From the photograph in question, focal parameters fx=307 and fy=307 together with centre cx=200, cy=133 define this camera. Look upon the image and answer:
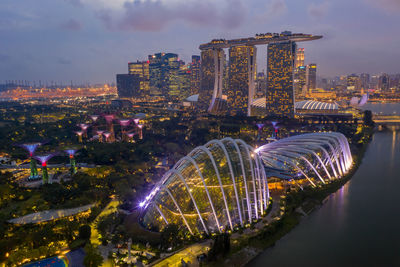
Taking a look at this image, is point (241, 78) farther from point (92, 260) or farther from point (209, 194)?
point (92, 260)

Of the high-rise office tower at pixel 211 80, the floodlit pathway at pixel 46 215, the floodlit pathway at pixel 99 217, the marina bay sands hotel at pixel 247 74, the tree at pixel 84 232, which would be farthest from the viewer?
the high-rise office tower at pixel 211 80

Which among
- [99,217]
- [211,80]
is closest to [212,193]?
[99,217]

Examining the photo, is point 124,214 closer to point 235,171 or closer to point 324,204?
point 235,171

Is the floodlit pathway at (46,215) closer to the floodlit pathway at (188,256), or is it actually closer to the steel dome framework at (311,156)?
the floodlit pathway at (188,256)

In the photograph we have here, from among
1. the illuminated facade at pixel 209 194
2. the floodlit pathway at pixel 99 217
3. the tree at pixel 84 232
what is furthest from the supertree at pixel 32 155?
the illuminated facade at pixel 209 194

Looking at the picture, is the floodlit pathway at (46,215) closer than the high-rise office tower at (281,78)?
Yes

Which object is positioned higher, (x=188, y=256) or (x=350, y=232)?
(x=188, y=256)

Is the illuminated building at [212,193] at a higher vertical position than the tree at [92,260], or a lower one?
higher
